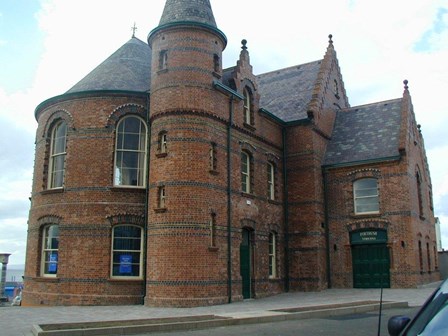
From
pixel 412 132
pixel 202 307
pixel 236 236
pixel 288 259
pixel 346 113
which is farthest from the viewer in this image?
pixel 346 113

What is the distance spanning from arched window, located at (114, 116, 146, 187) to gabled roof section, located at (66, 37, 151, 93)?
1.68 m

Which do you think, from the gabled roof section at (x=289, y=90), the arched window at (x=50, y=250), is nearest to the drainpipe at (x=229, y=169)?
the gabled roof section at (x=289, y=90)

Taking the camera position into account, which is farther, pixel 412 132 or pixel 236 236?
pixel 412 132

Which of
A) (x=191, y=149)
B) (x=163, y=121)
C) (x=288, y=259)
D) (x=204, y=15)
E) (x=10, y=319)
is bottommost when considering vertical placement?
(x=10, y=319)

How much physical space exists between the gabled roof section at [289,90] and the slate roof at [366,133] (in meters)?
3.00

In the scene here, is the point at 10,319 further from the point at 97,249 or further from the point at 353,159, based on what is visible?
the point at 353,159

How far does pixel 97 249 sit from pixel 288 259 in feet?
34.5

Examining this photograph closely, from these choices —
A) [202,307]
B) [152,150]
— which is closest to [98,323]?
[202,307]

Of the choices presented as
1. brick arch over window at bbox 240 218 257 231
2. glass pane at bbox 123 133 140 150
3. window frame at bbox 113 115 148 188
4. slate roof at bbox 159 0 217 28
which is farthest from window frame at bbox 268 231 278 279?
slate roof at bbox 159 0 217 28

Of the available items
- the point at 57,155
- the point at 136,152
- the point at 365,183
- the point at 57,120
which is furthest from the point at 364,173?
the point at 57,120

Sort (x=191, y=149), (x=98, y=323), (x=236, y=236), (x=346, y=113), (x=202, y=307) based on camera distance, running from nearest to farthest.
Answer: (x=98, y=323), (x=202, y=307), (x=191, y=149), (x=236, y=236), (x=346, y=113)

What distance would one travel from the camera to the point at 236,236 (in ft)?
71.7

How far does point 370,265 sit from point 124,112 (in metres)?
14.9

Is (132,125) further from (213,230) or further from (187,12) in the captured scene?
(213,230)
